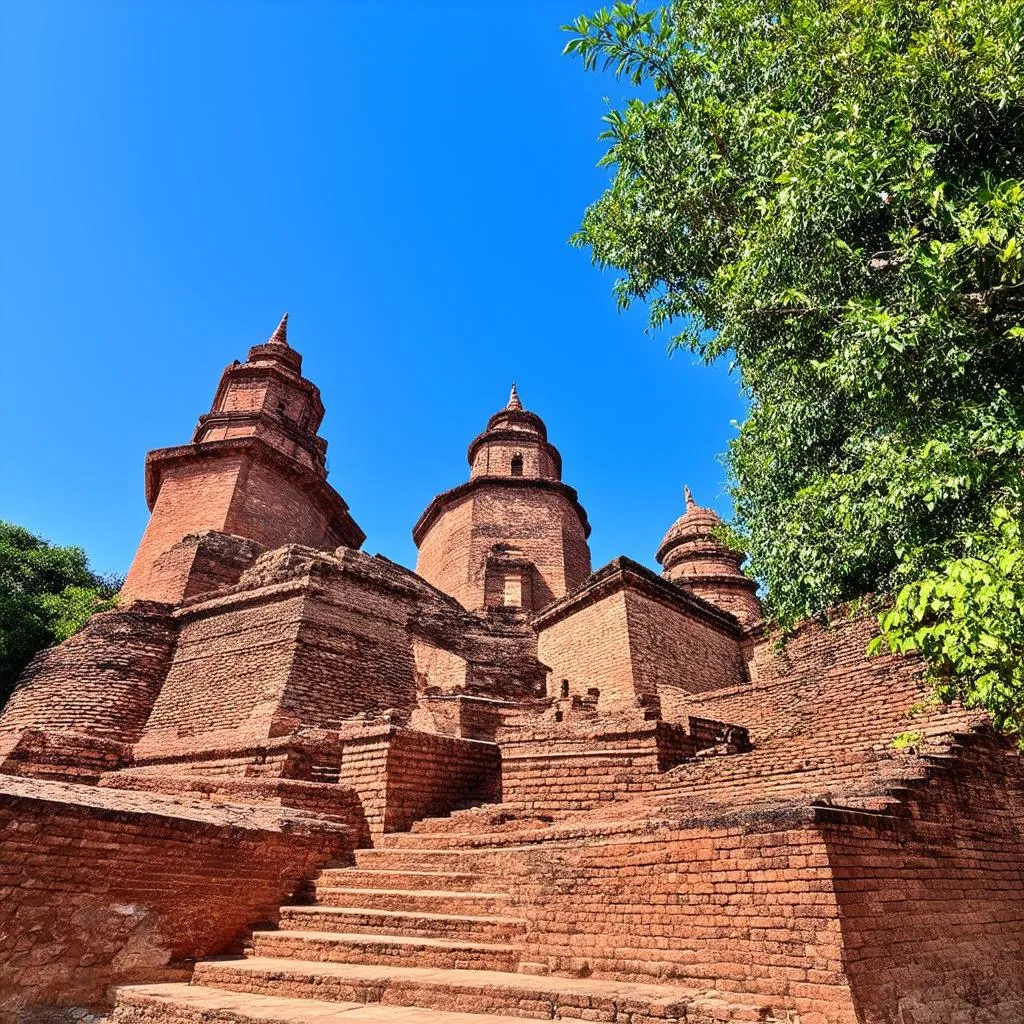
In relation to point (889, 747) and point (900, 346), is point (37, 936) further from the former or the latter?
point (900, 346)

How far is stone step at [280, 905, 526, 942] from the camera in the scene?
4.57 metres

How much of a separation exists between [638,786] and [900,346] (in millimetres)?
4912

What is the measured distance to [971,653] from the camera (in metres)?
4.76

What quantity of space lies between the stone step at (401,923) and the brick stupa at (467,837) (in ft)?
0.07

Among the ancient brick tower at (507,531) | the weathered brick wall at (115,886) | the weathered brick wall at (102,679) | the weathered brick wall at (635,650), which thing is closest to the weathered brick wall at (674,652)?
the weathered brick wall at (635,650)

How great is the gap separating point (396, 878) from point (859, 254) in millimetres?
7214

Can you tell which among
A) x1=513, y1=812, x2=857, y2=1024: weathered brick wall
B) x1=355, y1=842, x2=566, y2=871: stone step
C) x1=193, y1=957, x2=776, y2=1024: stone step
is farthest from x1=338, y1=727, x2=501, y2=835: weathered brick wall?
x1=513, y1=812, x2=857, y2=1024: weathered brick wall

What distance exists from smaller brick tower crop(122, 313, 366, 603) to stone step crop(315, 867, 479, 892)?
1170 cm

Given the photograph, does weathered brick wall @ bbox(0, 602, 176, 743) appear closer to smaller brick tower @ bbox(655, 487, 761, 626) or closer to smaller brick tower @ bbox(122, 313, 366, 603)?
smaller brick tower @ bbox(122, 313, 366, 603)

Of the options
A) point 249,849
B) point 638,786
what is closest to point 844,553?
point 638,786

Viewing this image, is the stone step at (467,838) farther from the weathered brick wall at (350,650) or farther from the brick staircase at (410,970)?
the weathered brick wall at (350,650)

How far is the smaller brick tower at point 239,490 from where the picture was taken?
16703 mm

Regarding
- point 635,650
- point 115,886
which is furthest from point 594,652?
point 115,886

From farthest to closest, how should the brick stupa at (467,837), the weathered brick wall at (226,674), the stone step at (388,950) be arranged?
the weathered brick wall at (226,674), the stone step at (388,950), the brick stupa at (467,837)
